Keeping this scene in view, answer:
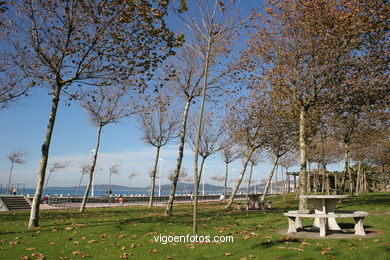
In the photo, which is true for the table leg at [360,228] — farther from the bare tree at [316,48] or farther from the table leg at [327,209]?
the bare tree at [316,48]

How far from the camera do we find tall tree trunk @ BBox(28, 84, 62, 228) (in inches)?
470

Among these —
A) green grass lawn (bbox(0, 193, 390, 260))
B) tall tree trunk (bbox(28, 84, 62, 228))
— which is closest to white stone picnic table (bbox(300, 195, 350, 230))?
green grass lawn (bbox(0, 193, 390, 260))

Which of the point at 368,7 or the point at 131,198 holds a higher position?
the point at 368,7

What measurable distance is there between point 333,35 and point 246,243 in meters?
12.5

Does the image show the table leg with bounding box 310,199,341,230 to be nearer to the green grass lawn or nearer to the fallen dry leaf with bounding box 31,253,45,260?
the green grass lawn

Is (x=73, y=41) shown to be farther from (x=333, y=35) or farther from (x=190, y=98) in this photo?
(x=333, y=35)

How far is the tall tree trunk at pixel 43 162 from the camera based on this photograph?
11946 millimetres

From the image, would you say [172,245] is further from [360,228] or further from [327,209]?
[327,209]

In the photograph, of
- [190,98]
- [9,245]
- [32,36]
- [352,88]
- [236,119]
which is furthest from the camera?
[236,119]

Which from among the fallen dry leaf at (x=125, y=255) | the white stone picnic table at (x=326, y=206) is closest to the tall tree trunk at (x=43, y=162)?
the fallen dry leaf at (x=125, y=255)

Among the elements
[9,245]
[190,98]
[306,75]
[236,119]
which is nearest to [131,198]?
[236,119]

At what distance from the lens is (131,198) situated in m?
49.5

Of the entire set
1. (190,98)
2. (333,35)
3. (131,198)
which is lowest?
(131,198)

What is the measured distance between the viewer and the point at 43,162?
1227 centimetres
